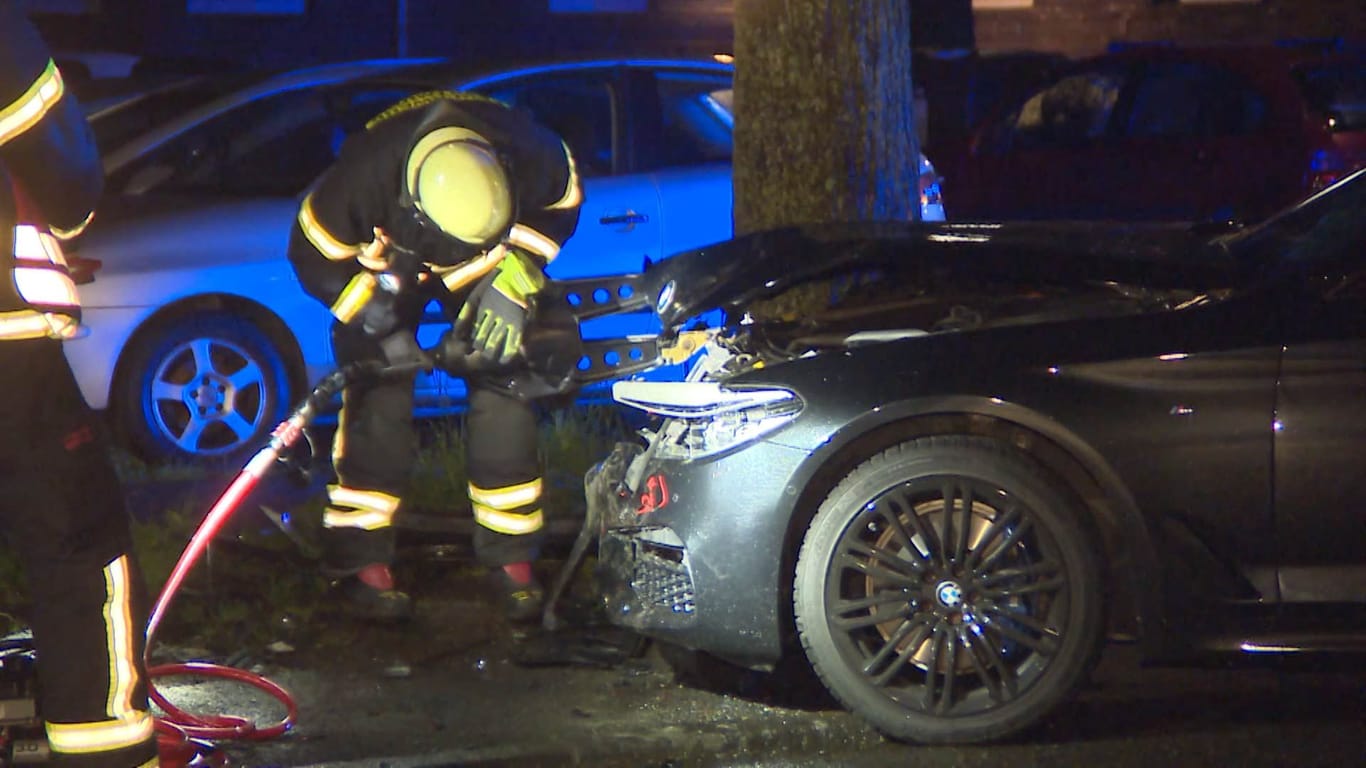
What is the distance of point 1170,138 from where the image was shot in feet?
35.9

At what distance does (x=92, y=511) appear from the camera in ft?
11.7

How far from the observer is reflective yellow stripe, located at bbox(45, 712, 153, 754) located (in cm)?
358

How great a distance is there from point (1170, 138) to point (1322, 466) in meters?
7.26

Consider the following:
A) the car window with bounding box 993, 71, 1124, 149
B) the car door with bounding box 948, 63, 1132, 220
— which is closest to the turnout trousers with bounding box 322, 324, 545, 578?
the car door with bounding box 948, 63, 1132, 220

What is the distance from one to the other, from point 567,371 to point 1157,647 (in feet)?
5.80

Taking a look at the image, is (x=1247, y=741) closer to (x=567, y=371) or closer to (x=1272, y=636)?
(x=1272, y=636)

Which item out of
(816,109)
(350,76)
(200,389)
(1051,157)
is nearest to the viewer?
(816,109)

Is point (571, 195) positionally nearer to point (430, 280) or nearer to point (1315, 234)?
point (430, 280)

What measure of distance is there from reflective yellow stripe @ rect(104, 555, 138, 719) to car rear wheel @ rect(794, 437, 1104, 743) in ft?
5.10

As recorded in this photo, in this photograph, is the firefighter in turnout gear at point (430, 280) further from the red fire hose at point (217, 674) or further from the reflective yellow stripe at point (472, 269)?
the red fire hose at point (217, 674)

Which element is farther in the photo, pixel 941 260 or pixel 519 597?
pixel 519 597

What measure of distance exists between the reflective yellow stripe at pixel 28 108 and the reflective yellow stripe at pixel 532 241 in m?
1.70

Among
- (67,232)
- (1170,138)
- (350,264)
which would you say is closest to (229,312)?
(350,264)

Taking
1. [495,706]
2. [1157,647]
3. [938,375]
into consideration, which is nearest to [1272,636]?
[1157,647]
